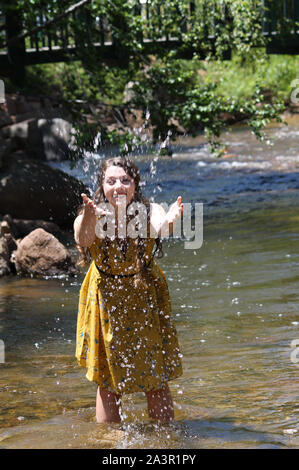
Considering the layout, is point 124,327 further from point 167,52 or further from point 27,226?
point 167,52

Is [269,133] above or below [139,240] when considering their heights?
below

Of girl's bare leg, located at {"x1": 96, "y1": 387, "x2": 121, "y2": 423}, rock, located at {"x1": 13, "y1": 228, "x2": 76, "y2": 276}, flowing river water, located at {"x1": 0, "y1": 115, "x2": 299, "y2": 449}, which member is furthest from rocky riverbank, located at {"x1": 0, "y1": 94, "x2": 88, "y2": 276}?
girl's bare leg, located at {"x1": 96, "y1": 387, "x2": 121, "y2": 423}

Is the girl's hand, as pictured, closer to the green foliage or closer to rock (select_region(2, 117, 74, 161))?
the green foliage

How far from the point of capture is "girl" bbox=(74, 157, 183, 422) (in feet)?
12.6

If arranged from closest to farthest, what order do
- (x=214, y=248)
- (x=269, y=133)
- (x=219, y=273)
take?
(x=219, y=273), (x=214, y=248), (x=269, y=133)

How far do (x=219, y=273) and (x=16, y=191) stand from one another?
12.4 ft

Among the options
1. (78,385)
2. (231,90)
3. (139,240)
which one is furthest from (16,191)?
(231,90)

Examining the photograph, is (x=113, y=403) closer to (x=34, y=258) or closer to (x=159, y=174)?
(x=34, y=258)

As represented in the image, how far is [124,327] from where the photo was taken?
3.86 metres

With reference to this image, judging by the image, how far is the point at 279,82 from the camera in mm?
21828

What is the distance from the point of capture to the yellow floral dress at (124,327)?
12.6ft

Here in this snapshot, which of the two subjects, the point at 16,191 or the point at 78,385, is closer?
the point at 78,385

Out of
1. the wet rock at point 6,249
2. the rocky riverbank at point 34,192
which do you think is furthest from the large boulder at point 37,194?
the wet rock at point 6,249

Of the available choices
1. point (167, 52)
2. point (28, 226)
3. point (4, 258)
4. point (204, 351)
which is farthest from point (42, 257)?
point (167, 52)
